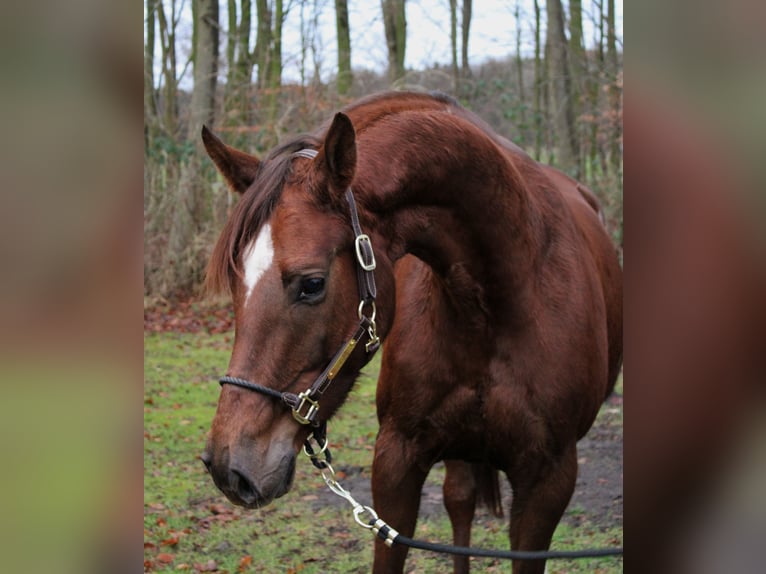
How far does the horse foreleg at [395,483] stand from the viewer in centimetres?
272

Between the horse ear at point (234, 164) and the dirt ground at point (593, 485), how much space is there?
111 inches

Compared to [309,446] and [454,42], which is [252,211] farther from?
[454,42]

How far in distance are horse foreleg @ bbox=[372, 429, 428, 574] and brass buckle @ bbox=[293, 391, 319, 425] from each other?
75 cm

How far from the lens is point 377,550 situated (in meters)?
2.89

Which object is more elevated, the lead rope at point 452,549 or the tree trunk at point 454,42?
the tree trunk at point 454,42

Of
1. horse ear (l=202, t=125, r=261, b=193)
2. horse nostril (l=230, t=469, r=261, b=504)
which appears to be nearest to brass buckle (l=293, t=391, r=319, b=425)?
horse nostril (l=230, t=469, r=261, b=504)

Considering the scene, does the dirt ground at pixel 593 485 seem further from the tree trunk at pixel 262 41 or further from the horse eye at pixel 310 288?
the tree trunk at pixel 262 41

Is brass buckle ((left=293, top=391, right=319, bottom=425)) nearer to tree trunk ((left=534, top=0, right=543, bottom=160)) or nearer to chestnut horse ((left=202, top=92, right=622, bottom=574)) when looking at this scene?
chestnut horse ((left=202, top=92, right=622, bottom=574))

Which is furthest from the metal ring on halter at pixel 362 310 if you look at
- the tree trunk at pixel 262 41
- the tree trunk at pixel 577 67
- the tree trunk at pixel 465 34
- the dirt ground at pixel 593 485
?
the tree trunk at pixel 262 41

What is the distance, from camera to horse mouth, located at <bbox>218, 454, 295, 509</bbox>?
189 cm

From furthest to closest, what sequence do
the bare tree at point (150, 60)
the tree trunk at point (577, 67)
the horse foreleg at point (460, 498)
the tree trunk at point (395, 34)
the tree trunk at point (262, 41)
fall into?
the tree trunk at point (262, 41) → the tree trunk at point (577, 67) → the bare tree at point (150, 60) → the tree trunk at point (395, 34) → the horse foreleg at point (460, 498)
